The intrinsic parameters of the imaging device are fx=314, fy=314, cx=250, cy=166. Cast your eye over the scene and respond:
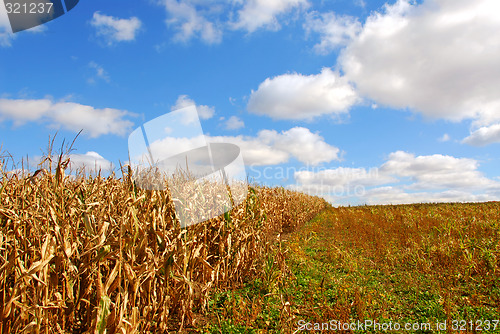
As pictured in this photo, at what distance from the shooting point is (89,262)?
Answer: 3.34 meters

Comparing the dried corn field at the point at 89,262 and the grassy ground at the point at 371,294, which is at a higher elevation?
the dried corn field at the point at 89,262

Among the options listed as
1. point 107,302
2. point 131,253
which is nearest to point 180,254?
point 131,253

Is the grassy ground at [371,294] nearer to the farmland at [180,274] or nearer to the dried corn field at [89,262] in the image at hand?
the farmland at [180,274]

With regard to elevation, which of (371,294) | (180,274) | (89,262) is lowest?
(371,294)

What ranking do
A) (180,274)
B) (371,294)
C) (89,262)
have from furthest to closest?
(371,294), (180,274), (89,262)

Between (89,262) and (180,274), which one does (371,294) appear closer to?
(180,274)

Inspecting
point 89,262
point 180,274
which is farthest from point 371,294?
point 89,262

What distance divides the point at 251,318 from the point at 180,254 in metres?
1.42

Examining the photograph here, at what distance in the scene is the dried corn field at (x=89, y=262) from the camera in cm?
314

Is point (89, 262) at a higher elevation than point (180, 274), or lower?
higher

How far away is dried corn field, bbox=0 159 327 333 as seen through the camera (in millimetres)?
3141

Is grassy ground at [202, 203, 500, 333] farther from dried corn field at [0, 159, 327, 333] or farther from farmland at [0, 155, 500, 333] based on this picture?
dried corn field at [0, 159, 327, 333]

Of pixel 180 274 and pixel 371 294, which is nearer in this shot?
pixel 180 274

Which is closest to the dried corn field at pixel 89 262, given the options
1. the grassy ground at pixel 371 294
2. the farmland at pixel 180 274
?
the farmland at pixel 180 274
